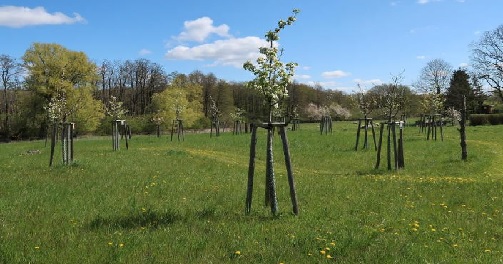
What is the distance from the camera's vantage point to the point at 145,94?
9706 cm

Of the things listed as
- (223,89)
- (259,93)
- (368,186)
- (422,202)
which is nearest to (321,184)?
(368,186)

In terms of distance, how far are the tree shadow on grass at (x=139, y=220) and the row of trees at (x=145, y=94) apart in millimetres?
19006

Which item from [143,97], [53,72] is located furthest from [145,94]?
[53,72]

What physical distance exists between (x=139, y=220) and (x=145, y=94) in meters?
90.7

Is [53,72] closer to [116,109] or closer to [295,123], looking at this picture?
[116,109]

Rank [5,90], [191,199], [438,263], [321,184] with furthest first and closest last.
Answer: [5,90] < [321,184] < [191,199] < [438,263]

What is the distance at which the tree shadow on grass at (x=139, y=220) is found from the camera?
9102 mm

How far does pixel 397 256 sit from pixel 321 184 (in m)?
8.05

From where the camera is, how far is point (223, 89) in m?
100

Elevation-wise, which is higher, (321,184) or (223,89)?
(223,89)

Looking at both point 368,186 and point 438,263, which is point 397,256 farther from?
point 368,186

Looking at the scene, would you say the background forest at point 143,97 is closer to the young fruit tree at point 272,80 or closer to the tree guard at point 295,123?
the tree guard at point 295,123

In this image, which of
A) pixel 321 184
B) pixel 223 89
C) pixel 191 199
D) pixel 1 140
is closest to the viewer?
pixel 191 199

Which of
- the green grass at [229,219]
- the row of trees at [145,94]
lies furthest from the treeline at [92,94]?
the green grass at [229,219]
